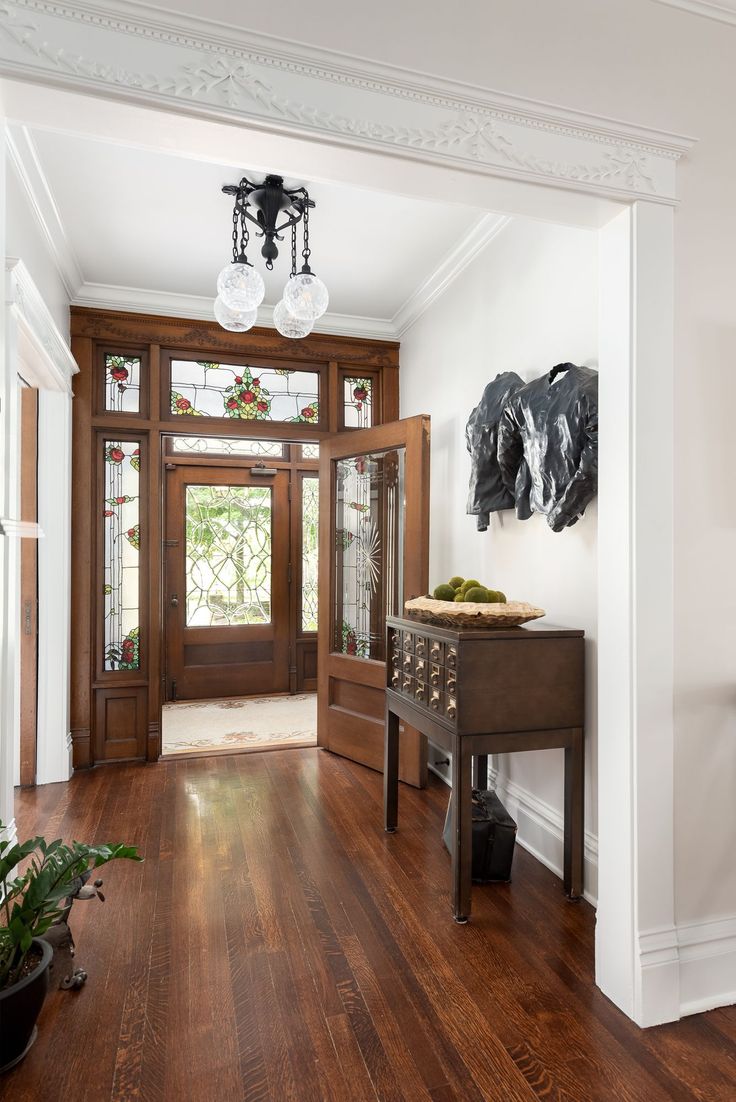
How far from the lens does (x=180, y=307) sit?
4.07 meters

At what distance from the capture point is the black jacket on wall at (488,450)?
2809 mm

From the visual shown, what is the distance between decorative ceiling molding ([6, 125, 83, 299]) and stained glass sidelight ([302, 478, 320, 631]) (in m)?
2.68

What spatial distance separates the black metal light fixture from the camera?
267 cm

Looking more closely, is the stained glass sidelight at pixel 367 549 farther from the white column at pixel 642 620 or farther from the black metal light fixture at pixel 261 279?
the white column at pixel 642 620

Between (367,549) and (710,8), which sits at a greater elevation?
(710,8)

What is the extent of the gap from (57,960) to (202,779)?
177 centimetres

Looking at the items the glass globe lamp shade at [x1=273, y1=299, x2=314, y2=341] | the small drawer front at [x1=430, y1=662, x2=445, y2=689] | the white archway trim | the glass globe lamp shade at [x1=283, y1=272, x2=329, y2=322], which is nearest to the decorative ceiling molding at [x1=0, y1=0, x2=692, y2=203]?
the glass globe lamp shade at [x1=283, y1=272, x2=329, y2=322]

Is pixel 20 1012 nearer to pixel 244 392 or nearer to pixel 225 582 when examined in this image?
pixel 244 392

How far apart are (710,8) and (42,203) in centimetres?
269

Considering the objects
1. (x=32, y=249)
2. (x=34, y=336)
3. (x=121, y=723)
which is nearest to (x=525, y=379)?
(x=34, y=336)

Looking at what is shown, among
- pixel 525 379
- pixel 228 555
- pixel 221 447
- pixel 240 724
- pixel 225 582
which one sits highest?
pixel 221 447

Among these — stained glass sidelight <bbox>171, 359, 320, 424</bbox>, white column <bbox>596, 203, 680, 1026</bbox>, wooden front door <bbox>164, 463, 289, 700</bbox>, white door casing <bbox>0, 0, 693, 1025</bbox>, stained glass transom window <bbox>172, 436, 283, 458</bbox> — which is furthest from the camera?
wooden front door <bbox>164, 463, 289, 700</bbox>

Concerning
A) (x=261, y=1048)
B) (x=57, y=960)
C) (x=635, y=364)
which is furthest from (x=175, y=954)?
(x=635, y=364)

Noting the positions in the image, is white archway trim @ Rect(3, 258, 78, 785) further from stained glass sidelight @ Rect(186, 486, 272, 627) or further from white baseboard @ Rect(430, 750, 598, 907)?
white baseboard @ Rect(430, 750, 598, 907)
